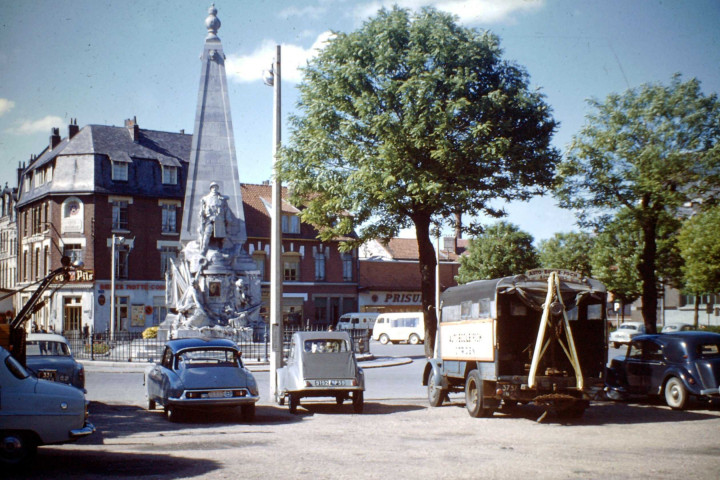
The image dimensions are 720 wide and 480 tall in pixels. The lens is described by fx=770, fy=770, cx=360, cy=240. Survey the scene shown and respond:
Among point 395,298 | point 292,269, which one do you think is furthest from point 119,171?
point 395,298

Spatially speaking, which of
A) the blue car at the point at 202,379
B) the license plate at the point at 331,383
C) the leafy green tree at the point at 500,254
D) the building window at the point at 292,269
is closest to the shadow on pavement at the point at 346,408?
the license plate at the point at 331,383

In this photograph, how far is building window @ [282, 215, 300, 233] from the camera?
212 feet

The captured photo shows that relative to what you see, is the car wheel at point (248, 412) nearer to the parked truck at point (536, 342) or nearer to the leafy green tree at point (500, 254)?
the parked truck at point (536, 342)

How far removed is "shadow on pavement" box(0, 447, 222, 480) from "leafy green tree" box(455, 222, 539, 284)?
185 feet

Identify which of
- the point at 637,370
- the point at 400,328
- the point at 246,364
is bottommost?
the point at 400,328

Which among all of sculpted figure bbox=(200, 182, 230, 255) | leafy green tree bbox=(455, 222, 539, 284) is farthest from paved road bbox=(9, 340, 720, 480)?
leafy green tree bbox=(455, 222, 539, 284)

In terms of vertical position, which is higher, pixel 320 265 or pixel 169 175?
pixel 169 175

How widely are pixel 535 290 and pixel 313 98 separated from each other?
9390mm

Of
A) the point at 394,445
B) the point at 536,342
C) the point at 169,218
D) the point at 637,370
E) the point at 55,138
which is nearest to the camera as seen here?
the point at 394,445

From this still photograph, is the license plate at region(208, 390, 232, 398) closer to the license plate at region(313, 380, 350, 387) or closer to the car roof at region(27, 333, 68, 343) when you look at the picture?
the license plate at region(313, 380, 350, 387)

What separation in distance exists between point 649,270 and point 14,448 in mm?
20180

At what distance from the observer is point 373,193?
20.0m

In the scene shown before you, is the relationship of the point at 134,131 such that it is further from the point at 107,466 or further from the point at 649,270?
the point at 107,466

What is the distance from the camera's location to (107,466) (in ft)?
31.4
